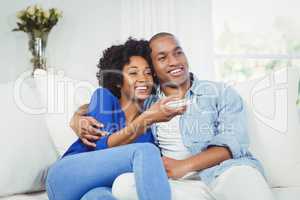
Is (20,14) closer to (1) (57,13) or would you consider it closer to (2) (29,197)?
(1) (57,13)

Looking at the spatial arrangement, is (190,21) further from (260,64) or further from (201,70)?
(260,64)

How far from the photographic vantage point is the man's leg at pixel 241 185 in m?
1.29

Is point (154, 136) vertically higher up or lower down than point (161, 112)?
lower down

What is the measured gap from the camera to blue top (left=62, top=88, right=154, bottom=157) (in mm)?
1662

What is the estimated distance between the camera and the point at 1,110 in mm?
1644

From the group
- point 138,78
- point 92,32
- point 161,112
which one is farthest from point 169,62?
point 92,32

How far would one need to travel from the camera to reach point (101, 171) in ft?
4.35

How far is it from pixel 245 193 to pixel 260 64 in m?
2.23

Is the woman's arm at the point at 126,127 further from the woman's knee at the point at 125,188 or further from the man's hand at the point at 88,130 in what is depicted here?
the woman's knee at the point at 125,188

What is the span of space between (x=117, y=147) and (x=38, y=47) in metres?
1.48

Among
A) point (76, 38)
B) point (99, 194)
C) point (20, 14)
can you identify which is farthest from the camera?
point (76, 38)

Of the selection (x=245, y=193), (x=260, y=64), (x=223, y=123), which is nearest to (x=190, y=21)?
(x=260, y=64)

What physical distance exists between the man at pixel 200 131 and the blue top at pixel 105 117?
0.03m

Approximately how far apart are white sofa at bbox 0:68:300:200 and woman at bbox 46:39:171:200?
11cm
